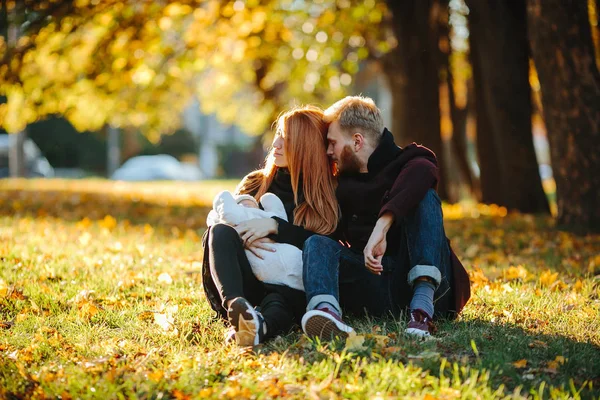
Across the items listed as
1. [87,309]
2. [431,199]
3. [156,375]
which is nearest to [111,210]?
[87,309]

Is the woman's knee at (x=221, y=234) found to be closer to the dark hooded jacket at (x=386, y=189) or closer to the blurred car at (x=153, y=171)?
the dark hooded jacket at (x=386, y=189)

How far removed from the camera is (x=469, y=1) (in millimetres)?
10688

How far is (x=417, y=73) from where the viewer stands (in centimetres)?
1220

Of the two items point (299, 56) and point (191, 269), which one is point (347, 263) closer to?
point (191, 269)

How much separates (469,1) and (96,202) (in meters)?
7.04

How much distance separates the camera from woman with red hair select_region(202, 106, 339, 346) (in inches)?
141

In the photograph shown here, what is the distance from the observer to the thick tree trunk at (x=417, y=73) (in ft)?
38.9

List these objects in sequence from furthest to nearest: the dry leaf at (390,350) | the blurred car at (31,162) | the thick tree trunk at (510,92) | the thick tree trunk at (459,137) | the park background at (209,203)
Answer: the blurred car at (31,162) < the thick tree trunk at (459,137) < the thick tree trunk at (510,92) < the dry leaf at (390,350) < the park background at (209,203)

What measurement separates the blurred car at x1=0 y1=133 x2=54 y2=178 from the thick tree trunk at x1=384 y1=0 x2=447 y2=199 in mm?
22039

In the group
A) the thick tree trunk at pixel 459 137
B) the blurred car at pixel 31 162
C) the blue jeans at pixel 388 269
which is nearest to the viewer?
the blue jeans at pixel 388 269

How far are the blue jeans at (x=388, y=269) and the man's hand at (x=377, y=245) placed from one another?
0.06 meters

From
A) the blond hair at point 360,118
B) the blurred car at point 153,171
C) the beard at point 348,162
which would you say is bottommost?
the blurred car at point 153,171

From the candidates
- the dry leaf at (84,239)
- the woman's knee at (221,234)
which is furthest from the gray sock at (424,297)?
the dry leaf at (84,239)

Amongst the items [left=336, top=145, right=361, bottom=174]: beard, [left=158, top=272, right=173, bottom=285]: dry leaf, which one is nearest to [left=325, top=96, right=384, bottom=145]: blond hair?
[left=336, top=145, right=361, bottom=174]: beard
